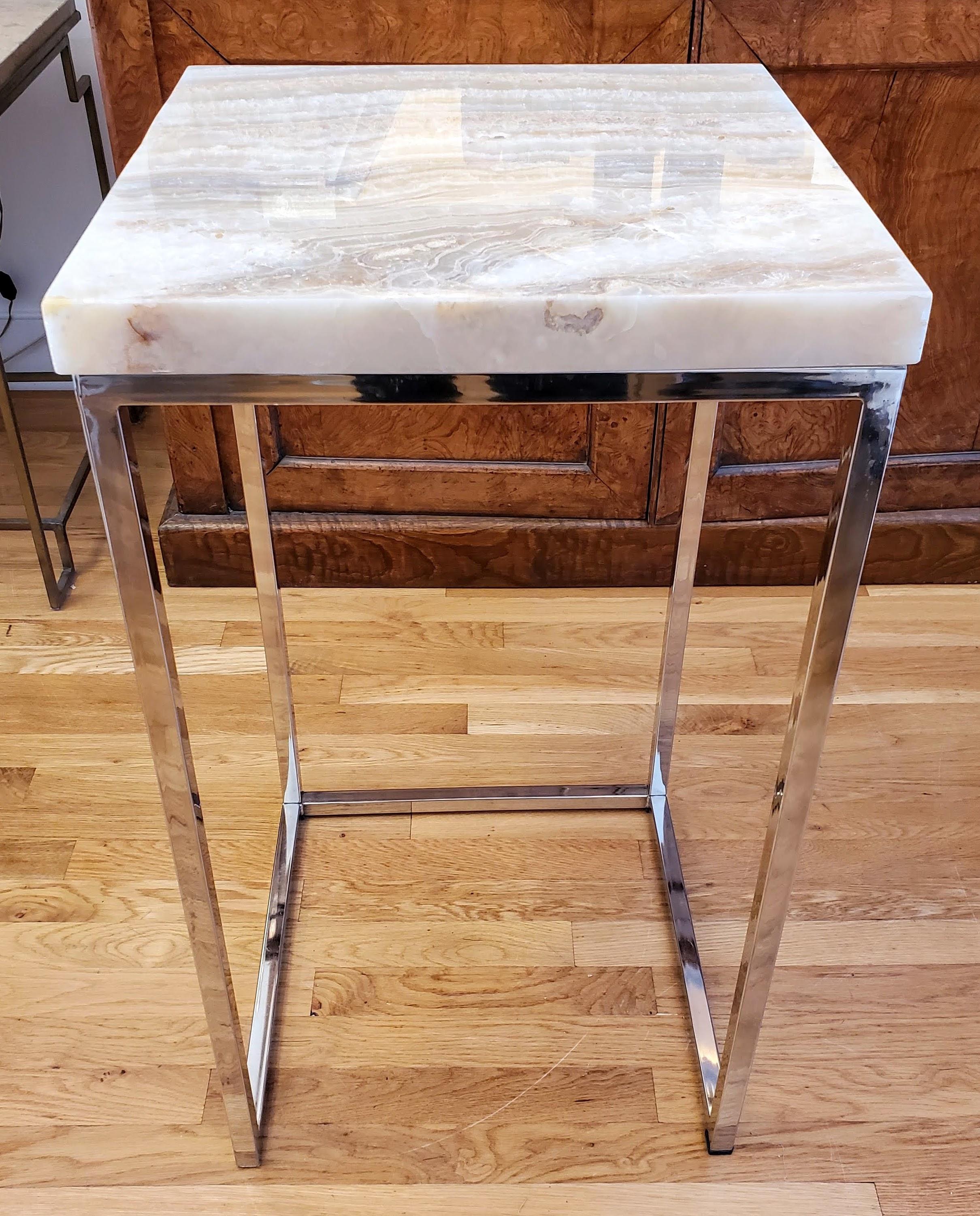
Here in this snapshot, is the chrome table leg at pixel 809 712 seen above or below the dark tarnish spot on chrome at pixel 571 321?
below

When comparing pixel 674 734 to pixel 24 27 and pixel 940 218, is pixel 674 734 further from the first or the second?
pixel 24 27

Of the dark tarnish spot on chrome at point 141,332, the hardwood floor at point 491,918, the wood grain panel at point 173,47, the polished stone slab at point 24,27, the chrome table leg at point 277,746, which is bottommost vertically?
the hardwood floor at point 491,918

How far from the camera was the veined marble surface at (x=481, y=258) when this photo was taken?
1.72 ft

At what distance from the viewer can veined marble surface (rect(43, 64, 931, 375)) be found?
525 millimetres

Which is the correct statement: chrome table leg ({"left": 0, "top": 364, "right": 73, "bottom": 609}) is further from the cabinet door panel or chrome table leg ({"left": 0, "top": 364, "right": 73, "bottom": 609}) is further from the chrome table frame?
the chrome table frame

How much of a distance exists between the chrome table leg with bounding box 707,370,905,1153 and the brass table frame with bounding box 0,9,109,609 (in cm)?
103

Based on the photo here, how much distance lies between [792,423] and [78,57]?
3.87 ft

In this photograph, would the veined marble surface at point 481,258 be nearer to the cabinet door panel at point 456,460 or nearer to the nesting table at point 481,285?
the nesting table at point 481,285

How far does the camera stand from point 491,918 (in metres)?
1.08

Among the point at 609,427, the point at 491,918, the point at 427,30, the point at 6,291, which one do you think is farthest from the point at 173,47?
the point at 491,918

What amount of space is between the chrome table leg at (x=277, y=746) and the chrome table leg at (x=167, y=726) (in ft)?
0.23

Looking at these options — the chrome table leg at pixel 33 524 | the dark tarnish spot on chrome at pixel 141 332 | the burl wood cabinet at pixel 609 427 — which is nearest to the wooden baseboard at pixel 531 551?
the burl wood cabinet at pixel 609 427

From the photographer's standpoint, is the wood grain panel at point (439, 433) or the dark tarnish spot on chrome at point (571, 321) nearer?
the dark tarnish spot on chrome at point (571, 321)

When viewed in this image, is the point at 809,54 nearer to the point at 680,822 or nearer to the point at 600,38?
the point at 600,38
